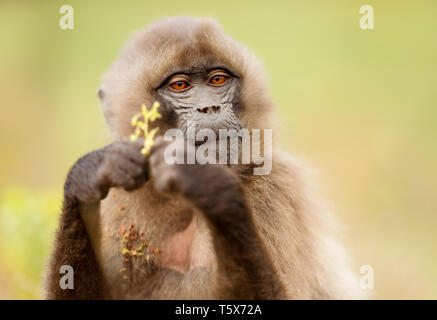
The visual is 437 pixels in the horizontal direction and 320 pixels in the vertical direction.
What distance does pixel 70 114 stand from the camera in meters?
14.1

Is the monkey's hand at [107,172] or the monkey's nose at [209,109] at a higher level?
the monkey's nose at [209,109]

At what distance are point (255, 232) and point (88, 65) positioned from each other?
37.6 feet

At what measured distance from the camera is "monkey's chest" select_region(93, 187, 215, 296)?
182 inches

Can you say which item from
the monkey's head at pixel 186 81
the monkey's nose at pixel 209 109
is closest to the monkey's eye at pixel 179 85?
the monkey's head at pixel 186 81

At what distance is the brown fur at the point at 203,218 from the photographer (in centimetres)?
394

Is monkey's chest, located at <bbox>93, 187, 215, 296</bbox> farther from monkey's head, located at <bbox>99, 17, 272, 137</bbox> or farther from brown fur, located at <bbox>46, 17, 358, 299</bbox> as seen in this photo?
monkey's head, located at <bbox>99, 17, 272, 137</bbox>

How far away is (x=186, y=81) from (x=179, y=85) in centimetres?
7

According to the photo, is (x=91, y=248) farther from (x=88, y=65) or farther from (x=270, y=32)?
(x=270, y=32)

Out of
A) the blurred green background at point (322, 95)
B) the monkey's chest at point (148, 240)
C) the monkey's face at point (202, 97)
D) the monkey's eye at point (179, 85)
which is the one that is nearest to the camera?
the monkey's chest at point (148, 240)

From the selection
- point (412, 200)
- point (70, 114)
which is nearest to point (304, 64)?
point (412, 200)

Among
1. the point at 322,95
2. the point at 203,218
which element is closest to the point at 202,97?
the point at 203,218

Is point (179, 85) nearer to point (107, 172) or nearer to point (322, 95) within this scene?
point (107, 172)

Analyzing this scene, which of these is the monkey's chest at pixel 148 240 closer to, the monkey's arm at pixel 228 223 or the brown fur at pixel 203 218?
the brown fur at pixel 203 218

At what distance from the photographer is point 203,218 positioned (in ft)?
13.3
